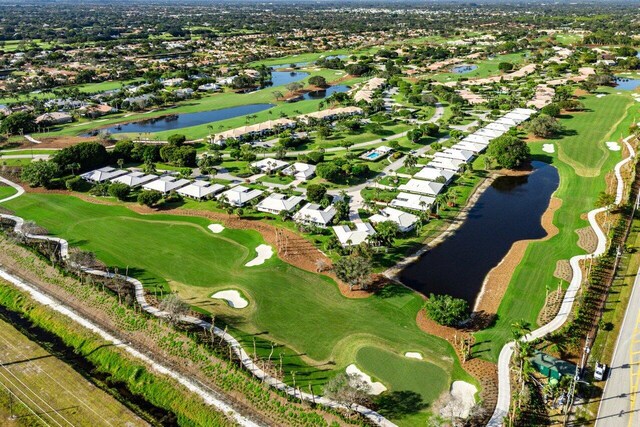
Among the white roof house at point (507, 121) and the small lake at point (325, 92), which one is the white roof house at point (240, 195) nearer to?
the white roof house at point (507, 121)

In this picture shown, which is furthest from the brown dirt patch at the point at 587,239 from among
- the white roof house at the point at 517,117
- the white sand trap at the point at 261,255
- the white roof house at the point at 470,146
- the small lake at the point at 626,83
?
the small lake at the point at 626,83

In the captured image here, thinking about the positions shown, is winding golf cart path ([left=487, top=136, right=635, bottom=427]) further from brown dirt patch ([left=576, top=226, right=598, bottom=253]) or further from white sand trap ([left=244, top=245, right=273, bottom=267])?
white sand trap ([left=244, top=245, right=273, bottom=267])

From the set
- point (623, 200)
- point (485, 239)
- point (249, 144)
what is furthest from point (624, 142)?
point (249, 144)

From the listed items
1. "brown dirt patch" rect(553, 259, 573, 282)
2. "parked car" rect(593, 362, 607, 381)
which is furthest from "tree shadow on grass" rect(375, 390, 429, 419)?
"brown dirt patch" rect(553, 259, 573, 282)

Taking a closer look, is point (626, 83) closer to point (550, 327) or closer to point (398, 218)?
point (398, 218)

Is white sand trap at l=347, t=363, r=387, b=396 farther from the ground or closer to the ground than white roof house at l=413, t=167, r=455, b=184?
closer to the ground

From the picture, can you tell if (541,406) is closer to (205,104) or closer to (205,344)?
(205,344)
